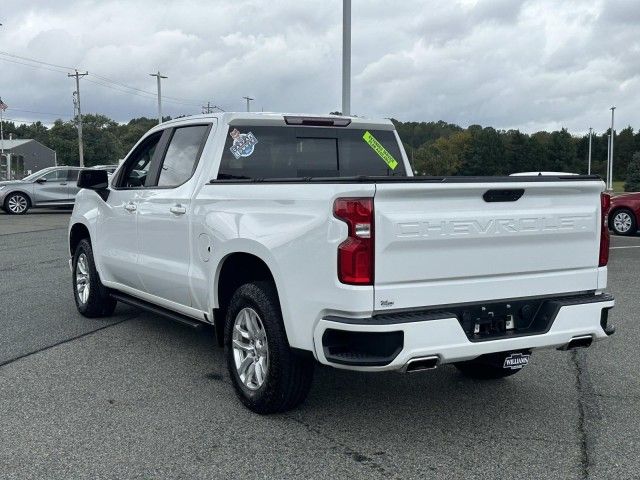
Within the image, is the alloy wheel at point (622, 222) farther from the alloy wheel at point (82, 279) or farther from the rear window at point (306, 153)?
the alloy wheel at point (82, 279)

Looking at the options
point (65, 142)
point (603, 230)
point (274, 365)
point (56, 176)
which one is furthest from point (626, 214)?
point (65, 142)

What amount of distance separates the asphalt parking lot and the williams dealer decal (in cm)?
168

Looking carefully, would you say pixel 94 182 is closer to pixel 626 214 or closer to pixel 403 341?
pixel 403 341

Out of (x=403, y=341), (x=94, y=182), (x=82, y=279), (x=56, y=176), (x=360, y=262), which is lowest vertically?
(x=82, y=279)

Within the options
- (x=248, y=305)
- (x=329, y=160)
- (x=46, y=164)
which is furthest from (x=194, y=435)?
(x=46, y=164)

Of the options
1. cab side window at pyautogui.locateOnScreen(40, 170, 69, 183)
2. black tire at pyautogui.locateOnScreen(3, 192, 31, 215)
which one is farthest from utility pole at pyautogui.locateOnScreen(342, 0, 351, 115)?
black tire at pyautogui.locateOnScreen(3, 192, 31, 215)

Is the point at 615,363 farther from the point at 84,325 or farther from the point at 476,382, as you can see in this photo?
the point at 84,325

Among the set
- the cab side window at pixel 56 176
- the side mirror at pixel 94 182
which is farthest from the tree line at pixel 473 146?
the cab side window at pixel 56 176

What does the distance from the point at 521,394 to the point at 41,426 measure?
3170 mm

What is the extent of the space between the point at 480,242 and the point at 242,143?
2.21 meters

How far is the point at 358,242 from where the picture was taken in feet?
12.2

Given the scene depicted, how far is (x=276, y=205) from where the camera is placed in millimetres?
4285

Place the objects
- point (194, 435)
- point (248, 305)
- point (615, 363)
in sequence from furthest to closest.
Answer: point (615, 363) → point (248, 305) → point (194, 435)

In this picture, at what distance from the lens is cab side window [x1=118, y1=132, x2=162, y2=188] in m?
6.27
